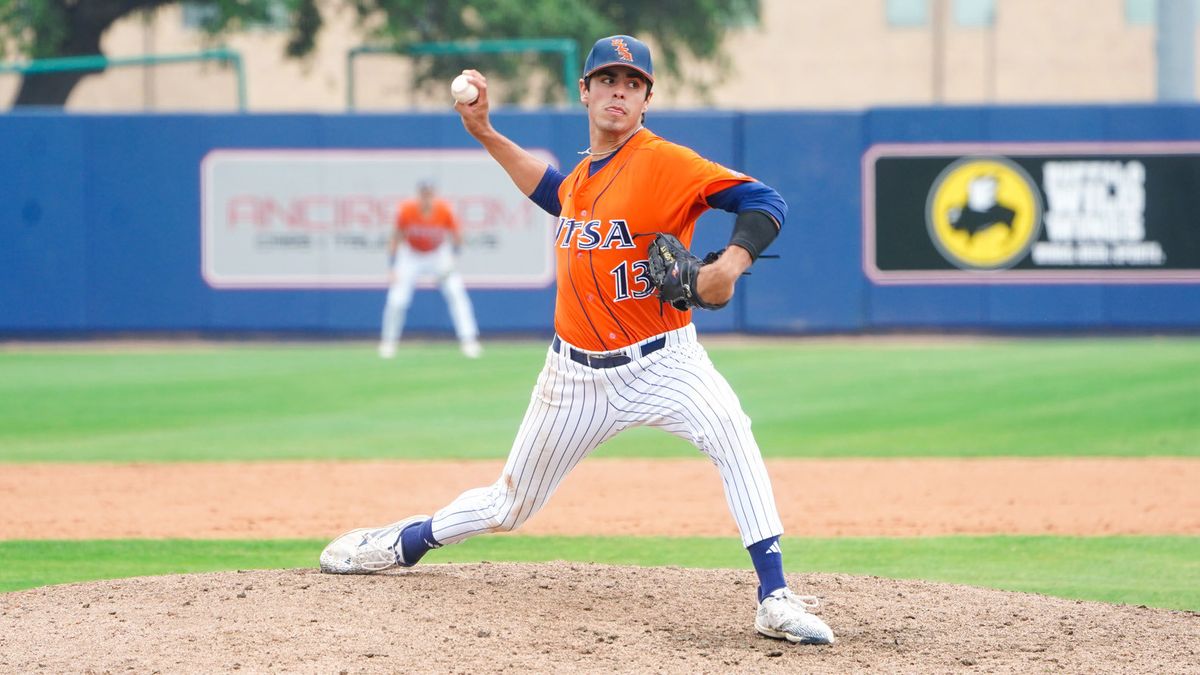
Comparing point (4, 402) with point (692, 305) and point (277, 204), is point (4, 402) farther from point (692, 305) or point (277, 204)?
point (692, 305)

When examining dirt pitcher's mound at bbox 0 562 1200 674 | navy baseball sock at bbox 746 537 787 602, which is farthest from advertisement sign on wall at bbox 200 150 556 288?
navy baseball sock at bbox 746 537 787 602

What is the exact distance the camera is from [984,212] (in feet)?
58.3

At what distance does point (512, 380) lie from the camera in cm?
1384

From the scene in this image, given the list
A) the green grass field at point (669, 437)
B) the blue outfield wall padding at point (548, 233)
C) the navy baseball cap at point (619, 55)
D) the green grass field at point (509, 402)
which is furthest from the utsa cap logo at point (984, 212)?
the navy baseball cap at point (619, 55)

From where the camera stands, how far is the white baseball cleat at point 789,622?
453 cm

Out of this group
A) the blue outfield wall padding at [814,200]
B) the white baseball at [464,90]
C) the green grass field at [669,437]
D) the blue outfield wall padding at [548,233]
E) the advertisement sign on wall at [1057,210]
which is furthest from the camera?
the blue outfield wall padding at [814,200]

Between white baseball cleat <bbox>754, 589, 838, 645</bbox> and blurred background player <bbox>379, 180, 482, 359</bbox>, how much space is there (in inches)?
466

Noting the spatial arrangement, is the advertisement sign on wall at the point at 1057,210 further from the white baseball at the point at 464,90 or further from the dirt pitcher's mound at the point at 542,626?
the white baseball at the point at 464,90

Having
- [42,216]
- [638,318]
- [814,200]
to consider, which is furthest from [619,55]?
[42,216]

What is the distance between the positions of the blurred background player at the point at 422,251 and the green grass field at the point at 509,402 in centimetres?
41

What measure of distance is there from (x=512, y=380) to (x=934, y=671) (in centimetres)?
972

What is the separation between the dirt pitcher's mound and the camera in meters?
4.32

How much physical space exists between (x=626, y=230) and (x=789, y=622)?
4.17 feet

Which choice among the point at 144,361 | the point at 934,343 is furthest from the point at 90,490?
the point at 934,343
